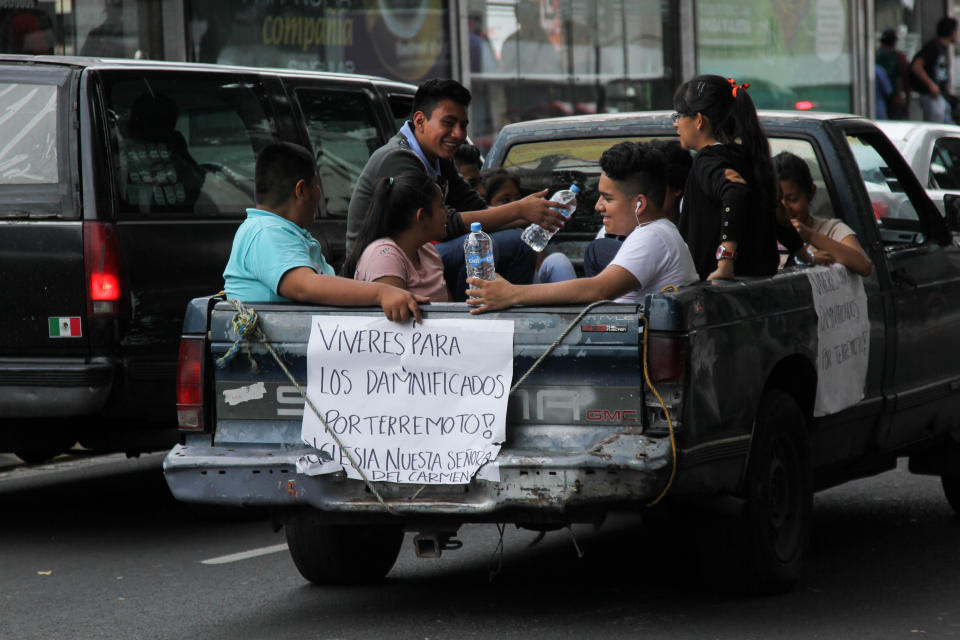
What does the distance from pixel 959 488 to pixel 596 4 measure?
13.3m

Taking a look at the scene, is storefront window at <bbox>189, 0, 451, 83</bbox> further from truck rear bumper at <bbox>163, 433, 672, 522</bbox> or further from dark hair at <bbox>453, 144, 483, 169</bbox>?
truck rear bumper at <bbox>163, 433, 672, 522</bbox>

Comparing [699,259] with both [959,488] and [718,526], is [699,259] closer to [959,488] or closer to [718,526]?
[718,526]

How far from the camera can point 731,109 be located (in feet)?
20.4

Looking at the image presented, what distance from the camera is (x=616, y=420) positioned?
4992 mm

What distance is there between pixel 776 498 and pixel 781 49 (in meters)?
18.6

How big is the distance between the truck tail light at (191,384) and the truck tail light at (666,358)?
Result: 159cm

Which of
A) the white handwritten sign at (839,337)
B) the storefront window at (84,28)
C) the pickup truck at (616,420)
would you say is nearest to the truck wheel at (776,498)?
the pickup truck at (616,420)

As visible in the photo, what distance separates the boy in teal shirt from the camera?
5.29m

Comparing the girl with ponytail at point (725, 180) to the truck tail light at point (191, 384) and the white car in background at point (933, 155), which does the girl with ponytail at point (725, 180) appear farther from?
the white car in background at point (933, 155)

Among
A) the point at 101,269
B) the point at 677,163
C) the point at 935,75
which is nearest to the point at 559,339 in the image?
the point at 677,163

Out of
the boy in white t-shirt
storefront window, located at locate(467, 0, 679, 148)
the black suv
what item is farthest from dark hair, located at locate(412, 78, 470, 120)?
storefront window, located at locate(467, 0, 679, 148)

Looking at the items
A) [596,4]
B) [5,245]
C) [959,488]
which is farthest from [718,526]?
[596,4]

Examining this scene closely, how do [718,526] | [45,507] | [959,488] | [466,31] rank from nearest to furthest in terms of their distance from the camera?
[718,526], [959,488], [45,507], [466,31]

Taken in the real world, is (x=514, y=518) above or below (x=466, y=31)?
below
